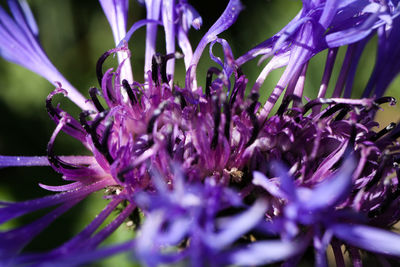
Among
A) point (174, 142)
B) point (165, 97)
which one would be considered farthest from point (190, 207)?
point (165, 97)

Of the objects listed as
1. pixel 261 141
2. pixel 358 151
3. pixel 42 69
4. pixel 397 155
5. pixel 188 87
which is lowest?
pixel 397 155

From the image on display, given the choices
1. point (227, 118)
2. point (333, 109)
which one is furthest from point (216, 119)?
point (333, 109)

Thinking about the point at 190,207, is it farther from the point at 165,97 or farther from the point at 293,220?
the point at 165,97

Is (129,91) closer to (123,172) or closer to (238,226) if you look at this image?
(123,172)

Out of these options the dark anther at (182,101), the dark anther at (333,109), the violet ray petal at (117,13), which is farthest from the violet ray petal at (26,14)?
the dark anther at (333,109)

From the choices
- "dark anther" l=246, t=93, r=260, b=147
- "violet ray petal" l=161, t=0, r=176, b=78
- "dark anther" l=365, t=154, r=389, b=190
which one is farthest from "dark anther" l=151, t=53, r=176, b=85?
"dark anther" l=365, t=154, r=389, b=190
